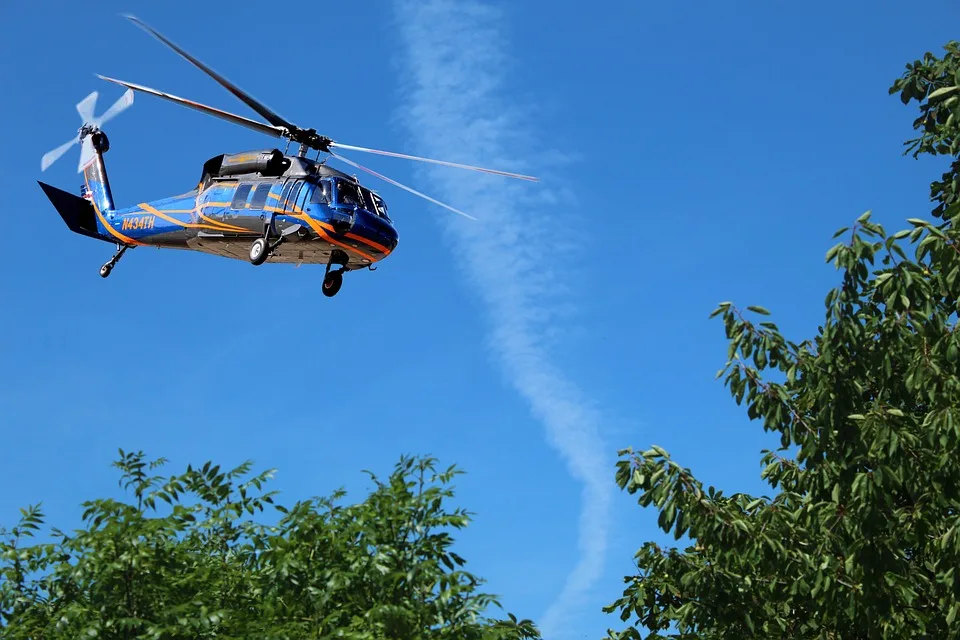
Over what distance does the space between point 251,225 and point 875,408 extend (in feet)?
63.3

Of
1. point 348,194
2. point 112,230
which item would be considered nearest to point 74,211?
point 112,230

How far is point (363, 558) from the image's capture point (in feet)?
52.4

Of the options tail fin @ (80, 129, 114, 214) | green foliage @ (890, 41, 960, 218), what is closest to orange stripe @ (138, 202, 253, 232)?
tail fin @ (80, 129, 114, 214)

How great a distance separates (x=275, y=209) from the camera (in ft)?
100

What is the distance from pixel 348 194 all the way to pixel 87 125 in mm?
19671

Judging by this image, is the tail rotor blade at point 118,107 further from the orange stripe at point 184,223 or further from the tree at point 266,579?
the tree at point 266,579

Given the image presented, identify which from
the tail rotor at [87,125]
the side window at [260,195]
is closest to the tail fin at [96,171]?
the tail rotor at [87,125]

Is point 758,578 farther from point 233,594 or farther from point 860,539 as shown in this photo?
point 233,594

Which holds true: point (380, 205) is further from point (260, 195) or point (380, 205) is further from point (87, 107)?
point (87, 107)

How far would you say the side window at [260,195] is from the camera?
102ft

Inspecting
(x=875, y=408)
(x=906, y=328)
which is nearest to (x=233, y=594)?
(x=875, y=408)

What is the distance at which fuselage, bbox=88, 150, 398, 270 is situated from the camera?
1171 inches

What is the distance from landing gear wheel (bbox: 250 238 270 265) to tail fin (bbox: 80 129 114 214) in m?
10.4

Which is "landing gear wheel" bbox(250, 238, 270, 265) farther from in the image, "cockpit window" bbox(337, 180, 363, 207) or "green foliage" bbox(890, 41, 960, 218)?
"green foliage" bbox(890, 41, 960, 218)
